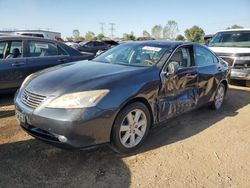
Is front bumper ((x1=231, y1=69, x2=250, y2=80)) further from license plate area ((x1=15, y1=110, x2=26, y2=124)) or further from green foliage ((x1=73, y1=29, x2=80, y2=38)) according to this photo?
green foliage ((x1=73, y1=29, x2=80, y2=38))

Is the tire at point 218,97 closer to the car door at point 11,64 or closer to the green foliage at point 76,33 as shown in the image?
the car door at point 11,64

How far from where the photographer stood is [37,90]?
11.6ft

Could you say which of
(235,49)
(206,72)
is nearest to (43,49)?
(206,72)

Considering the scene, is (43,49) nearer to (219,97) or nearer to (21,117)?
(21,117)

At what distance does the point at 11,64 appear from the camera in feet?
19.4

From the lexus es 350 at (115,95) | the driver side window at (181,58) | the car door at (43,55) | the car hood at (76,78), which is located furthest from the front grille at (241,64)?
the car hood at (76,78)

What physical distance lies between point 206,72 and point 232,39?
5241mm

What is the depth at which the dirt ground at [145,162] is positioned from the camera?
10.4 feet

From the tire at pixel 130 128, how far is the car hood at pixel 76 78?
0.44m

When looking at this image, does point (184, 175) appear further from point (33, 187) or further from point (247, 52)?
point (247, 52)

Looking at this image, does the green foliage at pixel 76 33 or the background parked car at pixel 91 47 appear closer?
the background parked car at pixel 91 47

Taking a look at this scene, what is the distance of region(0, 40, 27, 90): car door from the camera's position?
5836 millimetres

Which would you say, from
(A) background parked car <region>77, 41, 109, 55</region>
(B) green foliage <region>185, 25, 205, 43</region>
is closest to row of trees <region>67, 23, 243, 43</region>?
(B) green foliage <region>185, 25, 205, 43</region>

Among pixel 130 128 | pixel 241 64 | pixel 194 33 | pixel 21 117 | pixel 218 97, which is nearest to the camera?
pixel 21 117
